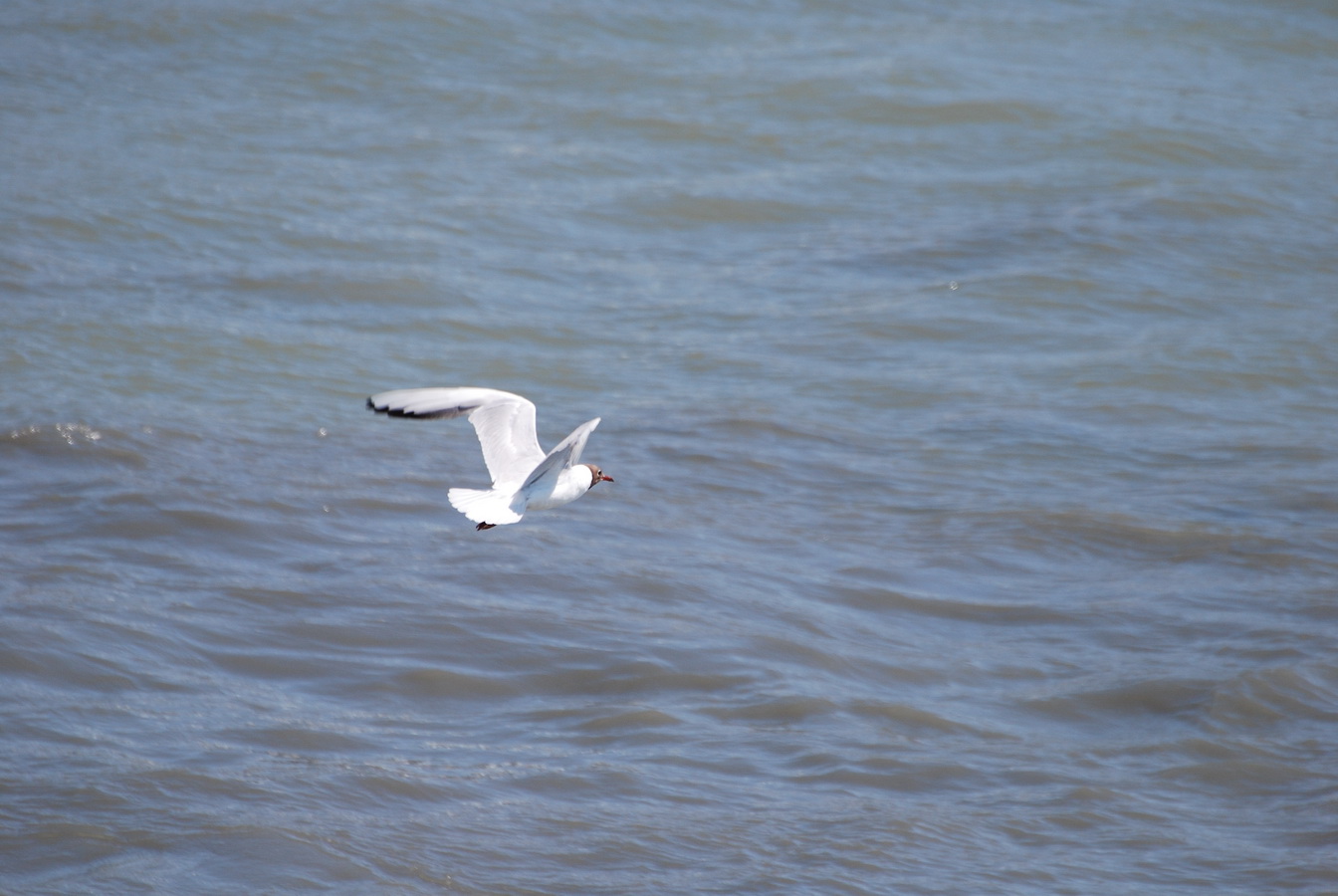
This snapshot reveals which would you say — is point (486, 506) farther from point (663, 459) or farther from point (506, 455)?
point (663, 459)

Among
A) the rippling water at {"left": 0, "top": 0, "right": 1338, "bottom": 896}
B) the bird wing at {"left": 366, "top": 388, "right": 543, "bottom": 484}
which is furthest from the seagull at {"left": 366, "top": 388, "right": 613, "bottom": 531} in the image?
the rippling water at {"left": 0, "top": 0, "right": 1338, "bottom": 896}

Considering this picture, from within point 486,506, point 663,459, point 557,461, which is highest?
point 557,461

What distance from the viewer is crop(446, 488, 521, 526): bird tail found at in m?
4.76

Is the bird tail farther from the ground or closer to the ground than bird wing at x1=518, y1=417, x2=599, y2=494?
closer to the ground

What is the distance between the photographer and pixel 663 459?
8594mm

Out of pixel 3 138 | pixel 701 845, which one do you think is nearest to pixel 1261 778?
pixel 701 845

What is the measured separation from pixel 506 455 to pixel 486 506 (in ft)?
1.94

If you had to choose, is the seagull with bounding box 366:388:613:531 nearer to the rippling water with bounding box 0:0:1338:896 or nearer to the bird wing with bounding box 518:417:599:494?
the bird wing with bounding box 518:417:599:494

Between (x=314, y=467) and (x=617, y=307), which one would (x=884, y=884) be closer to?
(x=314, y=467)

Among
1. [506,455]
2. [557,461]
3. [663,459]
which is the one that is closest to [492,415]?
[506,455]

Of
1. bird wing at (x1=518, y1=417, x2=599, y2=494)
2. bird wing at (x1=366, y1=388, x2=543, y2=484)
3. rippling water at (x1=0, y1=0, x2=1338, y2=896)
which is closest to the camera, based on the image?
bird wing at (x1=518, y1=417, x2=599, y2=494)

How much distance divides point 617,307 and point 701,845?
6477mm

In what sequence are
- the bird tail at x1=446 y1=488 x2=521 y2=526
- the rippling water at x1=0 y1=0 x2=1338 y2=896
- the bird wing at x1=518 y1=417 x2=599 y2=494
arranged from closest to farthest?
1. the bird wing at x1=518 y1=417 x2=599 y2=494
2. the bird tail at x1=446 y1=488 x2=521 y2=526
3. the rippling water at x1=0 y1=0 x2=1338 y2=896

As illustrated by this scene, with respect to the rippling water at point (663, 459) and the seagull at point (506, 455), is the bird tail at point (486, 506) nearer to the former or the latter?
the seagull at point (506, 455)
